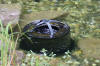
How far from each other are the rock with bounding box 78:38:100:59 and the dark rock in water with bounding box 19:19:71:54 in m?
0.26

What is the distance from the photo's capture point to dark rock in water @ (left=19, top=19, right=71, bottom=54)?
3.86m

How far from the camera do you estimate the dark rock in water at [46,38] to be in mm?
3863

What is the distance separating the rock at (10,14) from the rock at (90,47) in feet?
3.68

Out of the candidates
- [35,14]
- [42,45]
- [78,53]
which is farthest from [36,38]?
[35,14]

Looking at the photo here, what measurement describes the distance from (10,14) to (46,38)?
1.07m

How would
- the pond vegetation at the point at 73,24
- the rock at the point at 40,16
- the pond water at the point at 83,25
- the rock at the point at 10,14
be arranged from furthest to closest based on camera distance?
1. the rock at the point at 40,16
2. the rock at the point at 10,14
3. the pond water at the point at 83,25
4. the pond vegetation at the point at 73,24

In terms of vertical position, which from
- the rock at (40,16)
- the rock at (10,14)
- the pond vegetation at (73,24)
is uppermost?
the rock at (10,14)

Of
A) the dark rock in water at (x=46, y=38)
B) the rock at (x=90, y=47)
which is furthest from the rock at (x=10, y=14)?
the rock at (x=90, y=47)

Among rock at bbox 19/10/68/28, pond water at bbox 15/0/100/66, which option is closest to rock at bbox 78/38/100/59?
pond water at bbox 15/0/100/66

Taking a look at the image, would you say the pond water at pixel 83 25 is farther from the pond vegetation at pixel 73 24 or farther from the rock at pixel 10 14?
the rock at pixel 10 14

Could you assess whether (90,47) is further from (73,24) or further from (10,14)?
(10,14)

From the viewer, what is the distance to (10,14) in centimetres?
459

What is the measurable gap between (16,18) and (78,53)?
1.18 meters

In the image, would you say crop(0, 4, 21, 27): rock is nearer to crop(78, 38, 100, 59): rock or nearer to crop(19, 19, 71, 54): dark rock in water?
crop(19, 19, 71, 54): dark rock in water
